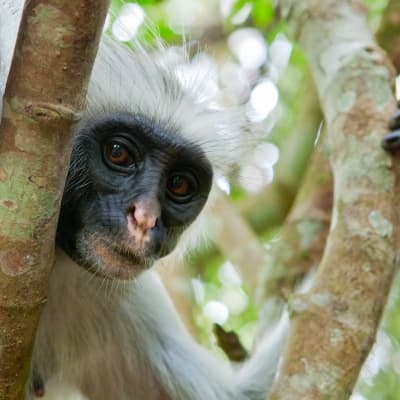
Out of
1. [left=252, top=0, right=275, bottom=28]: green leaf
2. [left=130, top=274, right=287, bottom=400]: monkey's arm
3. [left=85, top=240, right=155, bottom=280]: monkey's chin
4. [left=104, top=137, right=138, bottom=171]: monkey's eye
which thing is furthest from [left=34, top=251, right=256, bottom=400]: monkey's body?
[left=252, top=0, right=275, bottom=28]: green leaf

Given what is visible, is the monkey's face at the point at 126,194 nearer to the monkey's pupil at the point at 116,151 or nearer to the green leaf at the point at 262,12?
the monkey's pupil at the point at 116,151

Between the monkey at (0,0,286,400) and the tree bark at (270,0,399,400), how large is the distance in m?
0.55

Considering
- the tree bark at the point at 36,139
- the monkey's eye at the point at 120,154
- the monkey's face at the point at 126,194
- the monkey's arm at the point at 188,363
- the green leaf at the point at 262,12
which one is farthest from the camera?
the green leaf at the point at 262,12

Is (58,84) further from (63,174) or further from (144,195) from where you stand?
(144,195)

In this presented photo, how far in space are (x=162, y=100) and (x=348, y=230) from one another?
3.19 ft

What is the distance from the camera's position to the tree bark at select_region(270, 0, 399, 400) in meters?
2.82

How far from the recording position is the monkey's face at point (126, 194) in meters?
2.96

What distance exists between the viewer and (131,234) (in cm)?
292

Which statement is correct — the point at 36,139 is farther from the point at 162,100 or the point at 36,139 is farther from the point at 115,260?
the point at 162,100

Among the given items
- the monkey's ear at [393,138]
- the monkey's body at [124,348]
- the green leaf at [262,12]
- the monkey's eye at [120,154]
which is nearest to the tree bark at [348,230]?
the monkey's ear at [393,138]

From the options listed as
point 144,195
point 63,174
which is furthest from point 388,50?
point 63,174

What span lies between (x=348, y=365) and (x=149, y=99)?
4.48 ft

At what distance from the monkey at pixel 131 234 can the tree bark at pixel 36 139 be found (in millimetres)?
772

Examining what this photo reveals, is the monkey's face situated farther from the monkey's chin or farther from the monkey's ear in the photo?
the monkey's ear
